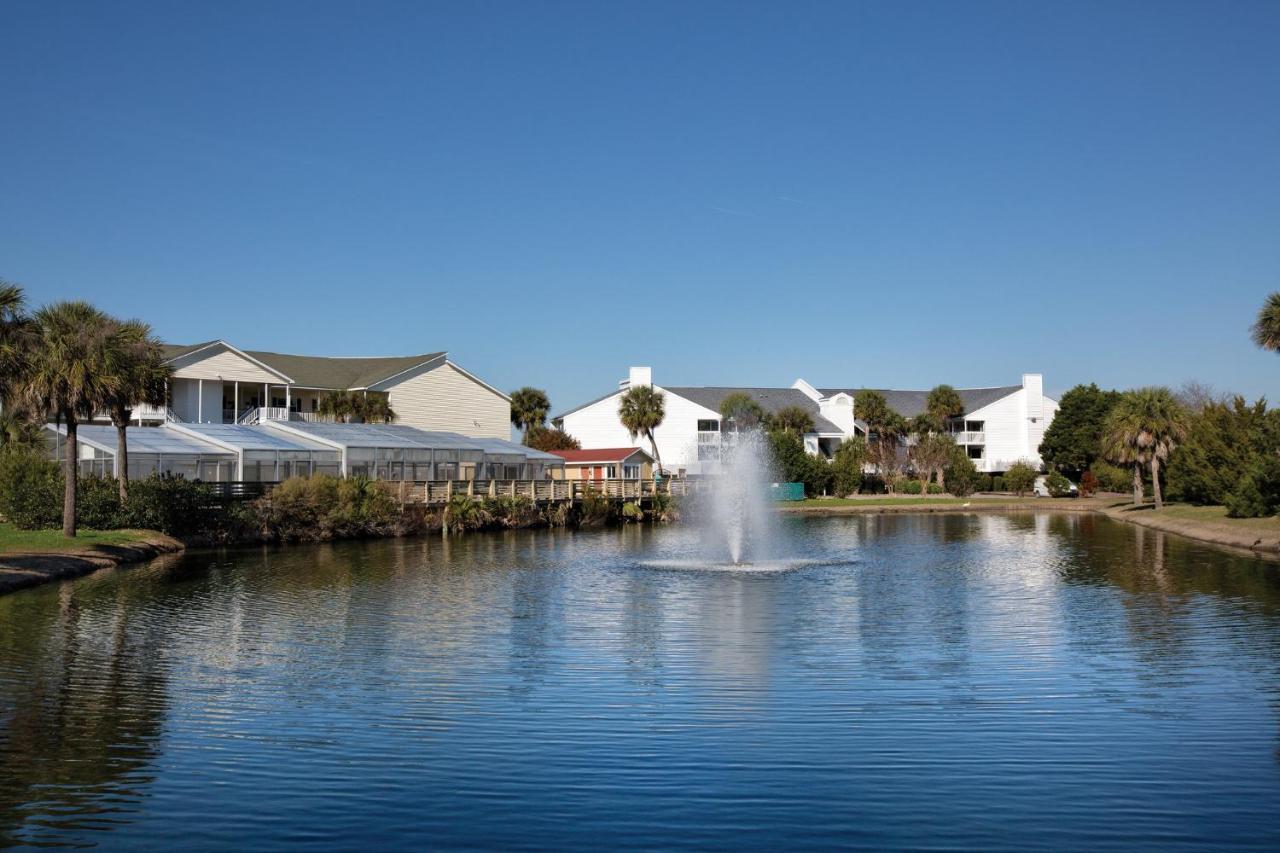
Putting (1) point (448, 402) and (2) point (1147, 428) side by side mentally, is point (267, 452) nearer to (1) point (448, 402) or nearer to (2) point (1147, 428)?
(1) point (448, 402)

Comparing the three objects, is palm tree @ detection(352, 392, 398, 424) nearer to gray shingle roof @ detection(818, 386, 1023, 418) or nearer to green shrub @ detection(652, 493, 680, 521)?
green shrub @ detection(652, 493, 680, 521)

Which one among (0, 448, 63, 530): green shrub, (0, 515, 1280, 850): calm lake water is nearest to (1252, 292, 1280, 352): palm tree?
(0, 515, 1280, 850): calm lake water

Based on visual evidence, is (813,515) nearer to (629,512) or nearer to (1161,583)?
(629,512)

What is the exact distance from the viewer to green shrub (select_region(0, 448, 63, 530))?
42062 mm

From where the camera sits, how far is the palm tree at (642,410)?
9625 cm

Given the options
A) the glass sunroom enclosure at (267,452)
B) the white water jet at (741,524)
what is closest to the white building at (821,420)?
the white water jet at (741,524)

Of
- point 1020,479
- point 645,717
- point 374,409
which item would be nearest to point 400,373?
point 374,409

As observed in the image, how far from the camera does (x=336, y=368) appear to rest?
83500 mm

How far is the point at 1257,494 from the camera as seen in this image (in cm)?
5112

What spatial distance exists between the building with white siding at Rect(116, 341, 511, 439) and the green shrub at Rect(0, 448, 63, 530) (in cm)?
1860

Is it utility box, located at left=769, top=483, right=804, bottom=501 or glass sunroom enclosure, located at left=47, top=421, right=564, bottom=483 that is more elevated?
glass sunroom enclosure, located at left=47, top=421, right=564, bottom=483

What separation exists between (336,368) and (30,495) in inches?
1651

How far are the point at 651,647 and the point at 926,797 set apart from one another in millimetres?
9542

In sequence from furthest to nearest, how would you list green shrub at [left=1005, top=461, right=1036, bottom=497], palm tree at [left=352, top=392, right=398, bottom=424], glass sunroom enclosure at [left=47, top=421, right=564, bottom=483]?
green shrub at [left=1005, top=461, right=1036, bottom=497] → palm tree at [left=352, top=392, right=398, bottom=424] → glass sunroom enclosure at [left=47, top=421, right=564, bottom=483]
